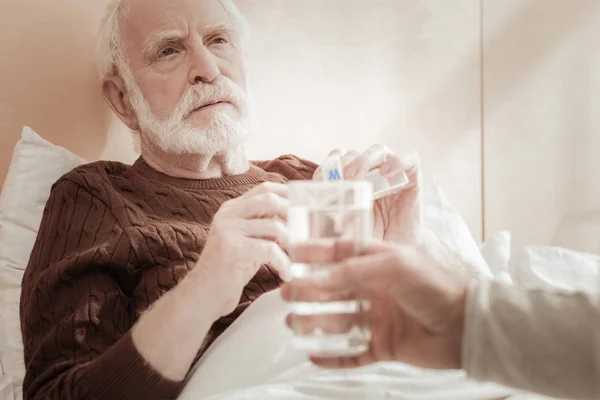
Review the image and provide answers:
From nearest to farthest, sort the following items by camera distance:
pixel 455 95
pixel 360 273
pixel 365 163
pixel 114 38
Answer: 1. pixel 360 273
2. pixel 365 163
3. pixel 114 38
4. pixel 455 95

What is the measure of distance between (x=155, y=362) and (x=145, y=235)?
27cm

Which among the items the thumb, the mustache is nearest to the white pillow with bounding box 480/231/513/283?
the mustache

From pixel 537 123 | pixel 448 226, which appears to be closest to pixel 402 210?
pixel 448 226

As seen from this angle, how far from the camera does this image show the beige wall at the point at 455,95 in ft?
5.90

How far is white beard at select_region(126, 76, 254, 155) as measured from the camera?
1.35m

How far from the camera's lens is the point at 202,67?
1.38 metres

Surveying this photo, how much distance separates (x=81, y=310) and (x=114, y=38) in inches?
26.6

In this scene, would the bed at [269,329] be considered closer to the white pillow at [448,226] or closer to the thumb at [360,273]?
the white pillow at [448,226]

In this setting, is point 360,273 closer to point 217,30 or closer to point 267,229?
point 267,229

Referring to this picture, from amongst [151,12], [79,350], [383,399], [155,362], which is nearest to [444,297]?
[383,399]

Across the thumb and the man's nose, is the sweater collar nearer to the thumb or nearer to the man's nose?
the man's nose

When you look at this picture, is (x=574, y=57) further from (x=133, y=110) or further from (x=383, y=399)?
(x=383, y=399)

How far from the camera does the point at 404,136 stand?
1.93 meters

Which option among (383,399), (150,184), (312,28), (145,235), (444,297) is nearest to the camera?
(444,297)
